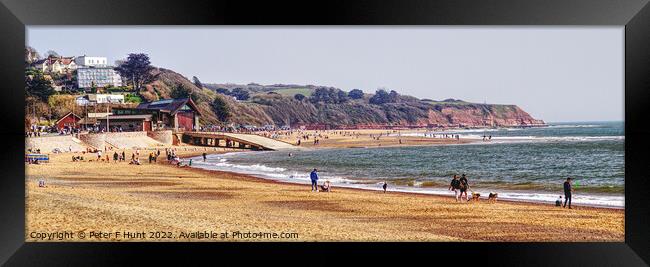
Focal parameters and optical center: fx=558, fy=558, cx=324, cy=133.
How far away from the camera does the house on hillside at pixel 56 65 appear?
23.3 feet

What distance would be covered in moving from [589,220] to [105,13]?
607 centimetres

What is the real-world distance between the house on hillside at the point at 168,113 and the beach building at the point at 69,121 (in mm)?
524

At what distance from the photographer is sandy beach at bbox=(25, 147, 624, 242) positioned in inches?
254

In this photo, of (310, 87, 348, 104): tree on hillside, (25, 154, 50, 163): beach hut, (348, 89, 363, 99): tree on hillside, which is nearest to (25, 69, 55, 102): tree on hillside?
(25, 154, 50, 163): beach hut

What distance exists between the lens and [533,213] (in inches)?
291

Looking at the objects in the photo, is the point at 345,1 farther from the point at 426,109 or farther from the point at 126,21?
the point at 426,109

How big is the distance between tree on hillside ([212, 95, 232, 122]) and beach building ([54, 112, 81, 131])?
6.26 feet

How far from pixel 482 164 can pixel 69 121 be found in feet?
20.5

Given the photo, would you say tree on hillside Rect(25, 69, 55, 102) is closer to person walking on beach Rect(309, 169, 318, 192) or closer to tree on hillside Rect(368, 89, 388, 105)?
person walking on beach Rect(309, 169, 318, 192)

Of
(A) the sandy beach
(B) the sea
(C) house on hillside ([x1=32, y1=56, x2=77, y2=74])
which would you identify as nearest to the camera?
(A) the sandy beach

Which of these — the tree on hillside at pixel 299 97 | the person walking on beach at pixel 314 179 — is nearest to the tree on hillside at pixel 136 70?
the tree on hillside at pixel 299 97

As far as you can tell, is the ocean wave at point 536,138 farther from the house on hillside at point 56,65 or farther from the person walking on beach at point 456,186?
the house on hillside at point 56,65

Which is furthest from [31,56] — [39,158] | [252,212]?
[252,212]
